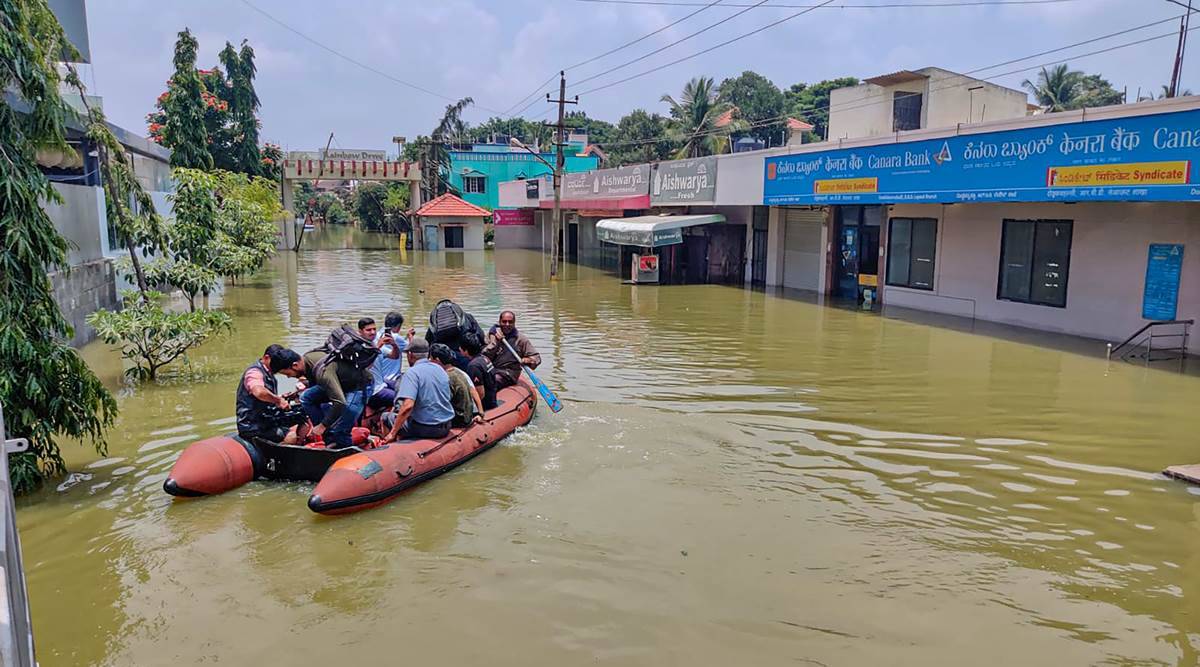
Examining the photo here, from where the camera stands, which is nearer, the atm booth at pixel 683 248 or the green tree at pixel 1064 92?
the atm booth at pixel 683 248

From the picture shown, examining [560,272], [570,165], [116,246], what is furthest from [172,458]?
[570,165]

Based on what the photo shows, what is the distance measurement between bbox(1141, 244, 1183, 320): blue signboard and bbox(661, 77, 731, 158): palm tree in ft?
120

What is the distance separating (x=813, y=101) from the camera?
80250 millimetres

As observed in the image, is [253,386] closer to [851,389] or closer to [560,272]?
[851,389]

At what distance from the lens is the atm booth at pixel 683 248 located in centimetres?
2731

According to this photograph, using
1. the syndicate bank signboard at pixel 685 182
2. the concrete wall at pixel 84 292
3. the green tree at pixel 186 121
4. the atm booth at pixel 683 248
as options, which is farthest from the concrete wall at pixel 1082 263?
the green tree at pixel 186 121

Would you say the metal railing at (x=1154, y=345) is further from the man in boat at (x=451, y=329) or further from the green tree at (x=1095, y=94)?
the green tree at (x=1095, y=94)

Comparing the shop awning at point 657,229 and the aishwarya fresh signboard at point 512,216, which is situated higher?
the aishwarya fresh signboard at point 512,216

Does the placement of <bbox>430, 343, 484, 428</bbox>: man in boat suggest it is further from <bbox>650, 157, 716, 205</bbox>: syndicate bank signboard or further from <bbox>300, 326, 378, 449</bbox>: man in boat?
<bbox>650, 157, 716, 205</bbox>: syndicate bank signboard

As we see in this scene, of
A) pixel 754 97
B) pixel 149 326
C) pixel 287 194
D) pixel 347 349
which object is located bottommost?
pixel 149 326

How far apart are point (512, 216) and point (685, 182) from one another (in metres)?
26.1

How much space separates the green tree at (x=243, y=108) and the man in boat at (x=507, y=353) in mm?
39579

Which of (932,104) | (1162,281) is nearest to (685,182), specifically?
(932,104)

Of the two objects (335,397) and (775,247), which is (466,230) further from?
(335,397)
